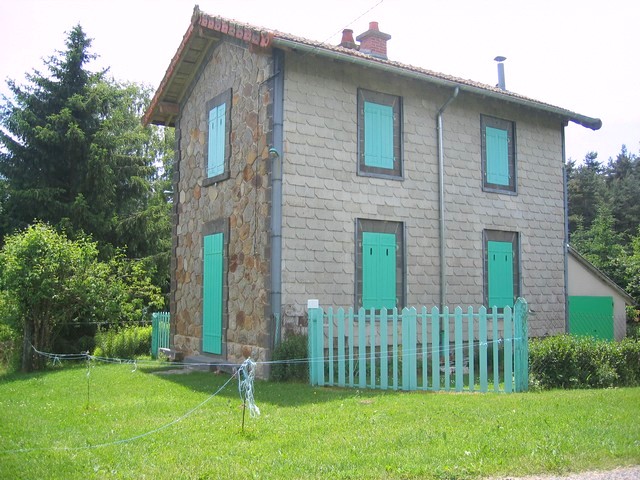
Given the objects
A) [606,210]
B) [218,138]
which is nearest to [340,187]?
[218,138]

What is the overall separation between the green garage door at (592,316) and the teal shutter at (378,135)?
6.34 m

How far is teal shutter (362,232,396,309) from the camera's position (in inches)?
495

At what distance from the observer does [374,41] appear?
15562mm

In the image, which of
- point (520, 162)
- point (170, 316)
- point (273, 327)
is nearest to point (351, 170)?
point (273, 327)

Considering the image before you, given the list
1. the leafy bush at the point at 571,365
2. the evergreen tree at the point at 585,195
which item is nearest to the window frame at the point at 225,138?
the leafy bush at the point at 571,365

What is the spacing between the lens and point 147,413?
8539mm

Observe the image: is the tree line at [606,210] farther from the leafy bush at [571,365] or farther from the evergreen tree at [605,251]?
the leafy bush at [571,365]

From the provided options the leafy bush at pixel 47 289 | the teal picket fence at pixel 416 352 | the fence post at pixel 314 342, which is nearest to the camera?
the teal picket fence at pixel 416 352

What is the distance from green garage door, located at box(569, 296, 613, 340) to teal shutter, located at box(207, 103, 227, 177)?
29.7 ft

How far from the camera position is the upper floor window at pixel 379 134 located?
12977 millimetres

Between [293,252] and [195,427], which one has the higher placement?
[293,252]

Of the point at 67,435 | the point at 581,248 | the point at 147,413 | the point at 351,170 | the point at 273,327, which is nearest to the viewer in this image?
the point at 67,435

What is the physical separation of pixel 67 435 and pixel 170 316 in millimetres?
8516

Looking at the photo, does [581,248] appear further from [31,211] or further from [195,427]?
[195,427]
